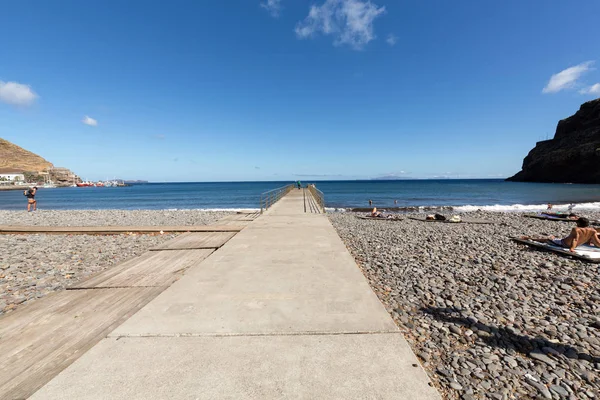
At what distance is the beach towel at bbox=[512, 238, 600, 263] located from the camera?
6262mm

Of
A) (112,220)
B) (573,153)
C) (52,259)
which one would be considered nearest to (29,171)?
(112,220)

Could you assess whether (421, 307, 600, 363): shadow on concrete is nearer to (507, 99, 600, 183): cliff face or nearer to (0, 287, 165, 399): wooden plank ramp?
(0, 287, 165, 399): wooden plank ramp

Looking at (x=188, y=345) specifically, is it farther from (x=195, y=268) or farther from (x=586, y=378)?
(x=586, y=378)

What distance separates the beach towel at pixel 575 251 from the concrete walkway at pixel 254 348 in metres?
5.90

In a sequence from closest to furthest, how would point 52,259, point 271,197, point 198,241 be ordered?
point 52,259
point 198,241
point 271,197

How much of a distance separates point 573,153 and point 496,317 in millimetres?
109709

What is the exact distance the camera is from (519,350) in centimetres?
297

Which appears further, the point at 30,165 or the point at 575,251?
the point at 30,165

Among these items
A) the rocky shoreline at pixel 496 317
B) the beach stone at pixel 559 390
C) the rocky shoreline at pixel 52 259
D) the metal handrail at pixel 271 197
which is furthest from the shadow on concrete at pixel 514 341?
the metal handrail at pixel 271 197

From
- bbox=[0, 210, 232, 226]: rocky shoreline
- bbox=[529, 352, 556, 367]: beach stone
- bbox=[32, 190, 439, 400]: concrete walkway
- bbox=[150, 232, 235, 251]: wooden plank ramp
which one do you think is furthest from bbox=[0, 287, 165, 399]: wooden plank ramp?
bbox=[0, 210, 232, 226]: rocky shoreline

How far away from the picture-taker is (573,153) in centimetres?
7975

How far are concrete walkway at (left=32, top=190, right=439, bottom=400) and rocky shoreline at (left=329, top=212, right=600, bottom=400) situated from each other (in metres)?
0.57

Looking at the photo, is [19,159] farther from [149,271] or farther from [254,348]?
[254,348]

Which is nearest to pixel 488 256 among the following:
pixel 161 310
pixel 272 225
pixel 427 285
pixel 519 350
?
pixel 427 285
